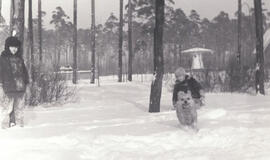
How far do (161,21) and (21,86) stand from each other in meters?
4.78

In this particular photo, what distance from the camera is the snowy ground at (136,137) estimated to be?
251 inches

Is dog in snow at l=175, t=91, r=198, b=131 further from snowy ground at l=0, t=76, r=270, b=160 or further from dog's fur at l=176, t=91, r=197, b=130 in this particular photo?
snowy ground at l=0, t=76, r=270, b=160

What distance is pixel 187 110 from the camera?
8633 mm

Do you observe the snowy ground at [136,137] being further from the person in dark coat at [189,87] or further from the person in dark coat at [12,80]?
the person in dark coat at [189,87]

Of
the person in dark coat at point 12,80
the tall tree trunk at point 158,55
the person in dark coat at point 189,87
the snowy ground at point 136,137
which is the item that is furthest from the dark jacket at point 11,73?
the tall tree trunk at point 158,55

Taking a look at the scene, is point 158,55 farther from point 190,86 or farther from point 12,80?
point 12,80

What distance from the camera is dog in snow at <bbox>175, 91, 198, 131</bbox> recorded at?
28.3 ft

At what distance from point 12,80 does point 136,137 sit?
2.81 meters

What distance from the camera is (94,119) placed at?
1045cm

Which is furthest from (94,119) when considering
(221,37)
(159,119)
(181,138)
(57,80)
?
(221,37)

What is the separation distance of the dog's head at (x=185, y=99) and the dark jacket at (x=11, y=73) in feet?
10.7

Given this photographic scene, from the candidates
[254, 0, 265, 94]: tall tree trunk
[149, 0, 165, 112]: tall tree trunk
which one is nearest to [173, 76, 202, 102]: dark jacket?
[149, 0, 165, 112]: tall tree trunk

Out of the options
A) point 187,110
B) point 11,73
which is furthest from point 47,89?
point 187,110

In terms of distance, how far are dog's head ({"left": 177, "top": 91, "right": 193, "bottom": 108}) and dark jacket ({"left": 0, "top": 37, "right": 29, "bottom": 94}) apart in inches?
129
